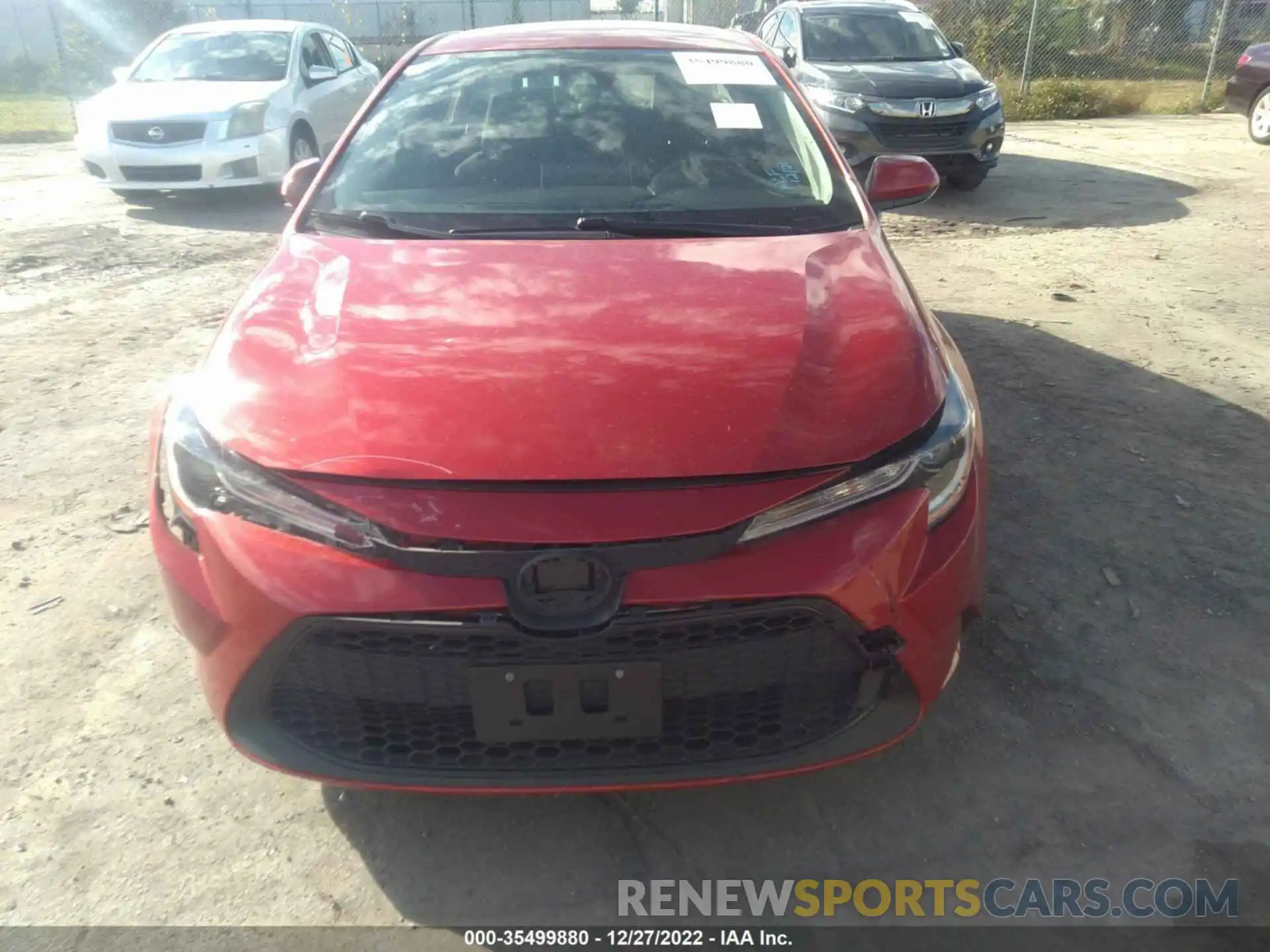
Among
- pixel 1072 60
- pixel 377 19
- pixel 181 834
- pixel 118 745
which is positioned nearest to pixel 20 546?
pixel 118 745

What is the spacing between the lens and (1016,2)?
17.2 metres

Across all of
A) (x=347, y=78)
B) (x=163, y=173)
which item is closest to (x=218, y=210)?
(x=163, y=173)

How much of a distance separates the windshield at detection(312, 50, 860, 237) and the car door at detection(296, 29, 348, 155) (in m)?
6.12

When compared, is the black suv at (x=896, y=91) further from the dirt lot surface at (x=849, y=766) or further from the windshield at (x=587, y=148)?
the windshield at (x=587, y=148)

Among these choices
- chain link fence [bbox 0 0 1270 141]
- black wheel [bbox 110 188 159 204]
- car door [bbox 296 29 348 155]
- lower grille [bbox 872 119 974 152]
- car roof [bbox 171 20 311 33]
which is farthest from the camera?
chain link fence [bbox 0 0 1270 141]

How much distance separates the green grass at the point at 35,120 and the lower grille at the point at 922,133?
11.2 meters

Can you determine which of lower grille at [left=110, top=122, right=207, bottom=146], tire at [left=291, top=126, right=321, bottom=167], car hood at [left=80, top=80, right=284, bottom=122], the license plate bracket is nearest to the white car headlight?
tire at [left=291, top=126, right=321, bottom=167]

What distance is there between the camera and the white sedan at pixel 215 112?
796cm

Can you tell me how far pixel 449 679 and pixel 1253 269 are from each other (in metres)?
6.40

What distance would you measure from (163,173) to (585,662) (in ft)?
25.3

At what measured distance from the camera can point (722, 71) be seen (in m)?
3.44

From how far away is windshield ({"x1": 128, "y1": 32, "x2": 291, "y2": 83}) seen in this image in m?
8.75

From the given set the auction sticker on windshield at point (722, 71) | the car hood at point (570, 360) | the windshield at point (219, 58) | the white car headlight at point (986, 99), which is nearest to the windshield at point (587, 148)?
the auction sticker on windshield at point (722, 71)

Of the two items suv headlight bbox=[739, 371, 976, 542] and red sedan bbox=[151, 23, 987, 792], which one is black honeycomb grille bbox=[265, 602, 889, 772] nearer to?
red sedan bbox=[151, 23, 987, 792]
